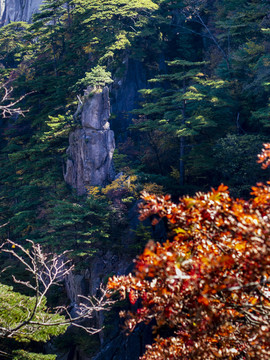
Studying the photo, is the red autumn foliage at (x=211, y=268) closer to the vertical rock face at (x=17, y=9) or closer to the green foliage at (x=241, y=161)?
the green foliage at (x=241, y=161)

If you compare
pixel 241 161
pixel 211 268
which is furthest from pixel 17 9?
pixel 211 268

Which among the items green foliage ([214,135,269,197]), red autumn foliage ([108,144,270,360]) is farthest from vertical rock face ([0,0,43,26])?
red autumn foliage ([108,144,270,360])

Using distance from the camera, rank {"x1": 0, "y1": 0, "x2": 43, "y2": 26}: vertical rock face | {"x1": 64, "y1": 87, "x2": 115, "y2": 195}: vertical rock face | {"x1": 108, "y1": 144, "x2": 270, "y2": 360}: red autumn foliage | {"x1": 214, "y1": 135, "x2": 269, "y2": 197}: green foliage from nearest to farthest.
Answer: {"x1": 108, "y1": 144, "x2": 270, "y2": 360}: red autumn foliage < {"x1": 214, "y1": 135, "x2": 269, "y2": 197}: green foliage < {"x1": 64, "y1": 87, "x2": 115, "y2": 195}: vertical rock face < {"x1": 0, "y1": 0, "x2": 43, "y2": 26}: vertical rock face

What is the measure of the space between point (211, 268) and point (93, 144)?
14636mm

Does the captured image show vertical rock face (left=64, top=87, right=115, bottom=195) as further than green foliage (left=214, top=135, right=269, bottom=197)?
Yes

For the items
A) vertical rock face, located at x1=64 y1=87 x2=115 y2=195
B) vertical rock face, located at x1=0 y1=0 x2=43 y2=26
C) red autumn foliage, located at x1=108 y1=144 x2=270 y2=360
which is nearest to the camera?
red autumn foliage, located at x1=108 y1=144 x2=270 y2=360

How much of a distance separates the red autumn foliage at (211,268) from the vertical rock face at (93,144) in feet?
43.3

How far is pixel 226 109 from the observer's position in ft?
53.0

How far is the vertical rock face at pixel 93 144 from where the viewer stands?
54.5ft

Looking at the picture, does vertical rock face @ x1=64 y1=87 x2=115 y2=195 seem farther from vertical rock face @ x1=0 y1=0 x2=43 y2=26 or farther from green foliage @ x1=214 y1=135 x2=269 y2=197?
vertical rock face @ x1=0 y1=0 x2=43 y2=26

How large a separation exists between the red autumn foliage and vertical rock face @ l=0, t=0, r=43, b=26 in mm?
45243

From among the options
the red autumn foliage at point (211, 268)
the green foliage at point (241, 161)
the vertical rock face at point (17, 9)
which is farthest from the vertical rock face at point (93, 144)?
the vertical rock face at point (17, 9)

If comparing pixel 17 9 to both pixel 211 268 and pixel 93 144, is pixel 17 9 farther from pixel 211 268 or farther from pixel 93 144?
pixel 211 268

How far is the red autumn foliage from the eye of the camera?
8.18ft
